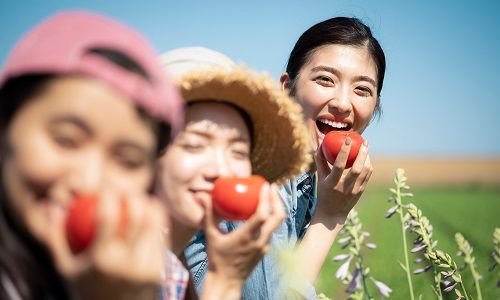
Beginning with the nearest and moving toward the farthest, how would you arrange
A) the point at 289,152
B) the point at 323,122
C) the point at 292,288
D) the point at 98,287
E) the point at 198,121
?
the point at 98,287 → the point at 198,121 → the point at 289,152 → the point at 292,288 → the point at 323,122

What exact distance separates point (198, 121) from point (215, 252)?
1.41ft

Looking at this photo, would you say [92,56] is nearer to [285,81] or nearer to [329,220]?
[329,220]

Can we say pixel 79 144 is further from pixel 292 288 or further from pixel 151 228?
pixel 292 288

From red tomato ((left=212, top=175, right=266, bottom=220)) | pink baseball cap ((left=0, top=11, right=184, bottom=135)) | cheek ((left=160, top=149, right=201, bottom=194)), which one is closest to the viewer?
pink baseball cap ((left=0, top=11, right=184, bottom=135))

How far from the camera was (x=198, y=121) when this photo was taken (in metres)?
1.81

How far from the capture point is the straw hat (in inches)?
70.0

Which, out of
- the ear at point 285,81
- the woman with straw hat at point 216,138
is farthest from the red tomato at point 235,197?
the ear at point 285,81

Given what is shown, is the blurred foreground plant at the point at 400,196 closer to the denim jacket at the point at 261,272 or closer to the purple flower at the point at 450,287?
the purple flower at the point at 450,287

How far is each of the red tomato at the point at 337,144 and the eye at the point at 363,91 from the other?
0.27 metres

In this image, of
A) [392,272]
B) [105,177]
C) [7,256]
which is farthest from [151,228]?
[392,272]

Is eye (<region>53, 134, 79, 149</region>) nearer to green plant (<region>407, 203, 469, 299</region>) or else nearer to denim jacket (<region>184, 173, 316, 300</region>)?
denim jacket (<region>184, 173, 316, 300</region>)

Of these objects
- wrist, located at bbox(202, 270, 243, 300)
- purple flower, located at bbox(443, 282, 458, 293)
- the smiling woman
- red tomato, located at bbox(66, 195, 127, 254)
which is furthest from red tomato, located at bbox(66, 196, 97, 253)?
the smiling woman

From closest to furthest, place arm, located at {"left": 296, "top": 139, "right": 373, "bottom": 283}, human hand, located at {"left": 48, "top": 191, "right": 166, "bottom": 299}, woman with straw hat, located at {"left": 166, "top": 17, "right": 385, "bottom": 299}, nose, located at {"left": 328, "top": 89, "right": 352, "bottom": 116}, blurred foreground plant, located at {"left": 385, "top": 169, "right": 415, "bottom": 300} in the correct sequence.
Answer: human hand, located at {"left": 48, "top": 191, "right": 166, "bottom": 299} → blurred foreground plant, located at {"left": 385, "top": 169, "right": 415, "bottom": 300} → woman with straw hat, located at {"left": 166, "top": 17, "right": 385, "bottom": 299} → arm, located at {"left": 296, "top": 139, "right": 373, "bottom": 283} → nose, located at {"left": 328, "top": 89, "right": 352, "bottom": 116}

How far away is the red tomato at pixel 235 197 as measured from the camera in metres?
1.64
